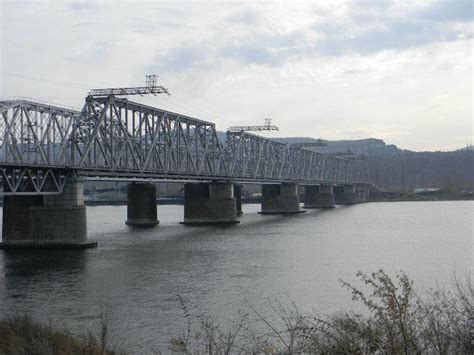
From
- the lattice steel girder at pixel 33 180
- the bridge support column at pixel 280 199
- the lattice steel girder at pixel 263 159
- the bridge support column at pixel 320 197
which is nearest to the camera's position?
the lattice steel girder at pixel 33 180

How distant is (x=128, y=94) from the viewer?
80562 millimetres

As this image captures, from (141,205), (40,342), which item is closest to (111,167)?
(141,205)

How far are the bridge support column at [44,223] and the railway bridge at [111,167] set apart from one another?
94mm

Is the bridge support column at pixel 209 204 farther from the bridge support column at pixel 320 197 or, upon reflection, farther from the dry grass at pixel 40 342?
the dry grass at pixel 40 342

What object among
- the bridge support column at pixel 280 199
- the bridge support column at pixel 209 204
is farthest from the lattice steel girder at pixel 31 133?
Result: the bridge support column at pixel 280 199

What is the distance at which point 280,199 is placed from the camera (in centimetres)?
14812

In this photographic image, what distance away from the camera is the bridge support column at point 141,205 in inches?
4040

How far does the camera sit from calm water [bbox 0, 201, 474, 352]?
99.2 ft

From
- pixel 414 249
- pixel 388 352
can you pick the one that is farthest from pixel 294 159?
pixel 388 352

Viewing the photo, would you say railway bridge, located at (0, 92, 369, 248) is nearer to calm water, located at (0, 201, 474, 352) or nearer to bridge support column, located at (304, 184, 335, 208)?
calm water, located at (0, 201, 474, 352)

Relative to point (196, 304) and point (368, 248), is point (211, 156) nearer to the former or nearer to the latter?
point (368, 248)

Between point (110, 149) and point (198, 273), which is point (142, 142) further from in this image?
point (198, 273)

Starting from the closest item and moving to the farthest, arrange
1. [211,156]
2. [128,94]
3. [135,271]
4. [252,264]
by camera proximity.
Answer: [135,271] → [252,264] → [128,94] → [211,156]

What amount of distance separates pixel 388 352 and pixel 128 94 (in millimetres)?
71293
